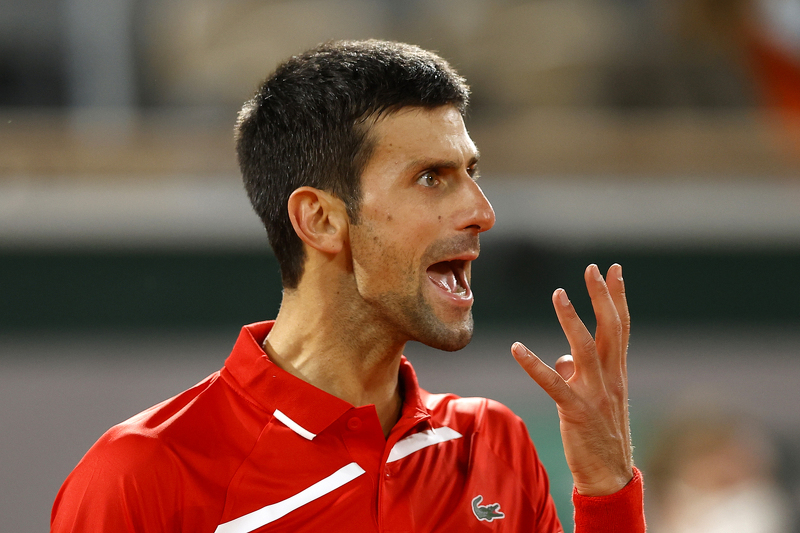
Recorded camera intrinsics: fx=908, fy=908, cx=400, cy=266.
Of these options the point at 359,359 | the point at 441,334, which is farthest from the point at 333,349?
the point at 441,334

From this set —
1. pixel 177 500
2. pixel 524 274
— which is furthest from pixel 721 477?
pixel 177 500

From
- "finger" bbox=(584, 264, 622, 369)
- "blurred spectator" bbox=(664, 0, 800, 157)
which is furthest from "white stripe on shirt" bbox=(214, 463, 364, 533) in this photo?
"blurred spectator" bbox=(664, 0, 800, 157)

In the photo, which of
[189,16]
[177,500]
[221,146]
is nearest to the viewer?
[177,500]

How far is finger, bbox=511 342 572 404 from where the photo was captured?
1.43m

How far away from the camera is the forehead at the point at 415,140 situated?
159 centimetres

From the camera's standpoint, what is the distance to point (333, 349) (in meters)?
1.65

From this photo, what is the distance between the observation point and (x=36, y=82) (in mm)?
5570

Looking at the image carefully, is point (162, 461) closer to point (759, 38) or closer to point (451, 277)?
point (451, 277)

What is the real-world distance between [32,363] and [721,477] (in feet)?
11.2

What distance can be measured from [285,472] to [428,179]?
→ 564 millimetres

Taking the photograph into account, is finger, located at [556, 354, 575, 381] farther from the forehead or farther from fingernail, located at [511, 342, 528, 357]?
the forehead

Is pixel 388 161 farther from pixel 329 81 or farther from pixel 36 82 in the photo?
pixel 36 82

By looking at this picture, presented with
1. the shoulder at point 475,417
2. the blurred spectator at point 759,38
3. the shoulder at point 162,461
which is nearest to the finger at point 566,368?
the shoulder at point 475,417

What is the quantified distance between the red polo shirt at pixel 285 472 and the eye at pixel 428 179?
40 cm
